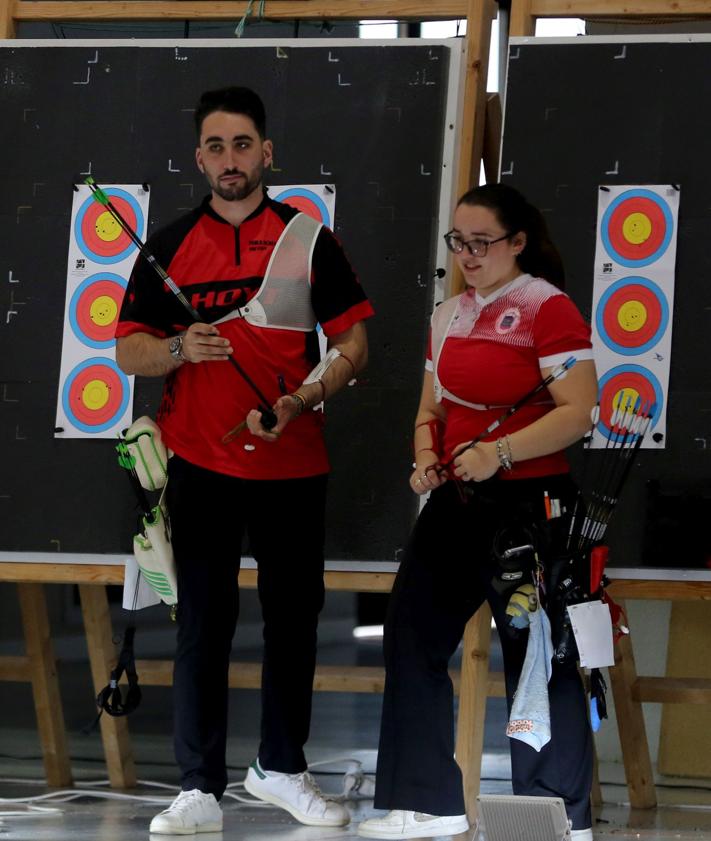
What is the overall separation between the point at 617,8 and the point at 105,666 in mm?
2005

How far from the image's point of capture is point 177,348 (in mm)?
2543

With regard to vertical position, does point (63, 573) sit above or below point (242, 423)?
below

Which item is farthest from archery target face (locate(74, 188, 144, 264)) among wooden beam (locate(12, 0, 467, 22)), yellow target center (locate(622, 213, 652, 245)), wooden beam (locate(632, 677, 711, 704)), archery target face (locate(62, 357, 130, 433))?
wooden beam (locate(632, 677, 711, 704))

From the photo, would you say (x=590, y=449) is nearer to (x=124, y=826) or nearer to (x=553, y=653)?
(x=553, y=653)

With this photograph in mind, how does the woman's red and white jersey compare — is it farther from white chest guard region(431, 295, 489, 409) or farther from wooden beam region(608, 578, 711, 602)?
wooden beam region(608, 578, 711, 602)

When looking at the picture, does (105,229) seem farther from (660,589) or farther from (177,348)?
(660,589)

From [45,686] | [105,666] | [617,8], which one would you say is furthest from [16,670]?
[617,8]

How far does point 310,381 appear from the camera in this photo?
8.43 ft

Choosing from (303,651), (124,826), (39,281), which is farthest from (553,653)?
(39,281)

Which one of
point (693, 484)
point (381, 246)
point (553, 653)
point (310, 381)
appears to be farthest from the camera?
point (381, 246)

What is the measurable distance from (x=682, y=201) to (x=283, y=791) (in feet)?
5.02

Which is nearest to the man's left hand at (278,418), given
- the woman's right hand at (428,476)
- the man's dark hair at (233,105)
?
the woman's right hand at (428,476)

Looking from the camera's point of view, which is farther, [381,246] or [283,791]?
[381,246]

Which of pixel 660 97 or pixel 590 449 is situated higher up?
pixel 660 97
